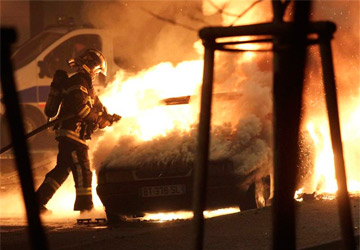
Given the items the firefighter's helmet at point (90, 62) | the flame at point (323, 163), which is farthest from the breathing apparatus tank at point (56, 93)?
the flame at point (323, 163)

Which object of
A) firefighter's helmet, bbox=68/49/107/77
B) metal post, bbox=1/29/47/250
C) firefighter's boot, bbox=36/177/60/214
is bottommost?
metal post, bbox=1/29/47/250

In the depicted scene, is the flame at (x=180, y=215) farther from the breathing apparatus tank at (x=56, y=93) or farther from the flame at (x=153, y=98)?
the breathing apparatus tank at (x=56, y=93)

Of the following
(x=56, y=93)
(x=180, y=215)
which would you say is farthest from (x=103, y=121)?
(x=180, y=215)

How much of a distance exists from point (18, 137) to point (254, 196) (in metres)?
7.09

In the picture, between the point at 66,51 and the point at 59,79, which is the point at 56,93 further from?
the point at 66,51

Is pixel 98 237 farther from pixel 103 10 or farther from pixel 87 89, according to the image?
pixel 103 10

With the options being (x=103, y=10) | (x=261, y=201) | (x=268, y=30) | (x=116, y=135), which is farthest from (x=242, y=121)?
(x=103, y=10)

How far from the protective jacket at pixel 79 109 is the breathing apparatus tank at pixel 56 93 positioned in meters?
0.07

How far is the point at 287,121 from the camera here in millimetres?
3672

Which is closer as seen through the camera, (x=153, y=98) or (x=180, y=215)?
(x=180, y=215)

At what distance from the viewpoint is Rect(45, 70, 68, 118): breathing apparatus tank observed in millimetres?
11656

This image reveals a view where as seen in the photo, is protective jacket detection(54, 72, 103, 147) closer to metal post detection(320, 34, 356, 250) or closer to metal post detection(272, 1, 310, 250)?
metal post detection(320, 34, 356, 250)

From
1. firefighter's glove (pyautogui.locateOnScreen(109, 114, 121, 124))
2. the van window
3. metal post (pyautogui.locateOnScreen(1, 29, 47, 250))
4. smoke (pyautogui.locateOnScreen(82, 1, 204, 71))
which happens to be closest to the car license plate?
firefighter's glove (pyautogui.locateOnScreen(109, 114, 121, 124))

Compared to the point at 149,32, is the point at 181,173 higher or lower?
lower
